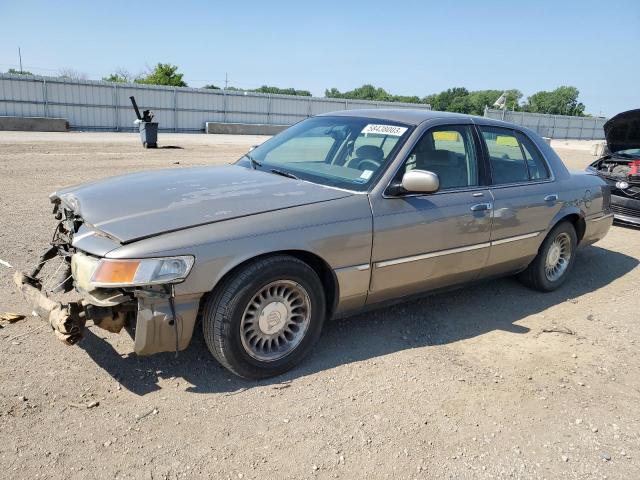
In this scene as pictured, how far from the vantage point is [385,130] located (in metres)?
4.11

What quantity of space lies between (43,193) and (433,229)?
711cm

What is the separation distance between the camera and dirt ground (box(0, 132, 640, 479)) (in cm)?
264

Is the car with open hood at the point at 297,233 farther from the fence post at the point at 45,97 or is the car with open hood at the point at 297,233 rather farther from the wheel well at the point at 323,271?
the fence post at the point at 45,97

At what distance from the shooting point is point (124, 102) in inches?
1116

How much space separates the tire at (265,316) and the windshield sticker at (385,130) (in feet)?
4.48

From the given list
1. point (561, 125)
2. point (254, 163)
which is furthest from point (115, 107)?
point (561, 125)

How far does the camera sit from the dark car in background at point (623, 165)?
8.41 metres

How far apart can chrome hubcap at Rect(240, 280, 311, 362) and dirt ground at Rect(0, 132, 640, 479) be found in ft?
0.67

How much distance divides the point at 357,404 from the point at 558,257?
324 cm

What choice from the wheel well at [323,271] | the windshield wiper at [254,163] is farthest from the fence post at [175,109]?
the wheel well at [323,271]

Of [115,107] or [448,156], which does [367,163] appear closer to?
[448,156]

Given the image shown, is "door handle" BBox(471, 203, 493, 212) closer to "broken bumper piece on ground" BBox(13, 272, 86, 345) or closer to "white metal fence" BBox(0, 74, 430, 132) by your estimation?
"broken bumper piece on ground" BBox(13, 272, 86, 345)

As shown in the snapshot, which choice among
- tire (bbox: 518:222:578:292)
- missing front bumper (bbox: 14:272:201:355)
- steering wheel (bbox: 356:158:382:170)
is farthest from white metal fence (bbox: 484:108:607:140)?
missing front bumper (bbox: 14:272:201:355)

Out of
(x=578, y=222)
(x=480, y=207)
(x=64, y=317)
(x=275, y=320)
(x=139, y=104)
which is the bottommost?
(x=275, y=320)
